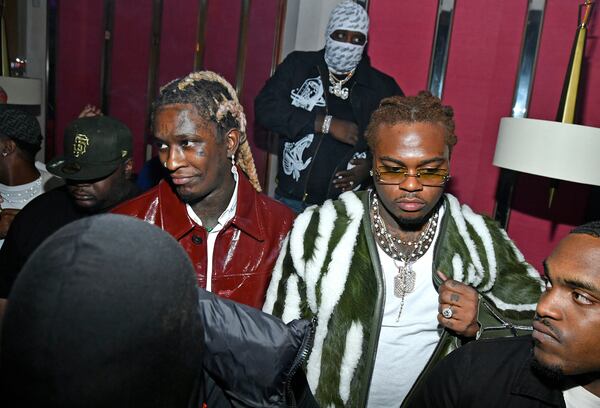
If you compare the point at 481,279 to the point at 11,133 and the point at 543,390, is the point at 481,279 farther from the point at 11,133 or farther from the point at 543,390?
the point at 11,133

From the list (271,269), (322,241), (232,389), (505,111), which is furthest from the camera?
(505,111)

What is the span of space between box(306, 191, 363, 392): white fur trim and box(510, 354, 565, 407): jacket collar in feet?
2.06

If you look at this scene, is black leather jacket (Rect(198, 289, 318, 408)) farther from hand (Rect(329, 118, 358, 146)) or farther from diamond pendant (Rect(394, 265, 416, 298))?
hand (Rect(329, 118, 358, 146))

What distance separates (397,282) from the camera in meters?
1.83

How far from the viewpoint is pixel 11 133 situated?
2.91 m

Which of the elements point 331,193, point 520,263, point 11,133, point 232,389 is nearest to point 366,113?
point 331,193

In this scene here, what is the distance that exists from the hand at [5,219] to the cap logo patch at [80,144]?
57 centimetres

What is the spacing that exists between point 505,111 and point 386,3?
1.36 m

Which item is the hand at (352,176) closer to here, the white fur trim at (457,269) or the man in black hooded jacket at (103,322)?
the white fur trim at (457,269)

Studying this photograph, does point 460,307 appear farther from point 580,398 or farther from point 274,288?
point 274,288

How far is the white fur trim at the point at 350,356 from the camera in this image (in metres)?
1.74

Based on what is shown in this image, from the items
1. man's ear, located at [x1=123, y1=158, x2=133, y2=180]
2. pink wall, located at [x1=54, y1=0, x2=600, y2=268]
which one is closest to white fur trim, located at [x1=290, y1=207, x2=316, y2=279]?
man's ear, located at [x1=123, y1=158, x2=133, y2=180]

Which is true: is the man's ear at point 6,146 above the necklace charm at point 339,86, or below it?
below

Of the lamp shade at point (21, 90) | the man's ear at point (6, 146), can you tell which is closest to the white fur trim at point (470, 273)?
the man's ear at point (6, 146)
